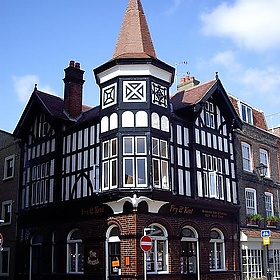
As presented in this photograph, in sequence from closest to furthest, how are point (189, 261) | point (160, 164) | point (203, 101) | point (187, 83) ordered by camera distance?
point (160, 164) < point (189, 261) < point (203, 101) < point (187, 83)

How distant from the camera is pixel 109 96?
21.1 meters

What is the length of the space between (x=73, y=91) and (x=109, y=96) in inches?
217

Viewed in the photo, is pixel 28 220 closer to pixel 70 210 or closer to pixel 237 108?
pixel 70 210

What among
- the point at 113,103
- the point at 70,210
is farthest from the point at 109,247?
the point at 113,103

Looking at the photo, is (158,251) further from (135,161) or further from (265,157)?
(265,157)

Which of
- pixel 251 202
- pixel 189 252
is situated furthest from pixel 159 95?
pixel 251 202

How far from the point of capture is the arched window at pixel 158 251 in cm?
1986

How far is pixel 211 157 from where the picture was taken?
23.8 m

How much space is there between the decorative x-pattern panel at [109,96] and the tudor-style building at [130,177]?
0.05 meters

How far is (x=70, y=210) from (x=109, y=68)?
24.3 ft

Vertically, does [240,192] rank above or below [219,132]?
below

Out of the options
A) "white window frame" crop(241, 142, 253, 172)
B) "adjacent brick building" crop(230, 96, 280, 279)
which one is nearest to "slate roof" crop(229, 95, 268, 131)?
"adjacent brick building" crop(230, 96, 280, 279)

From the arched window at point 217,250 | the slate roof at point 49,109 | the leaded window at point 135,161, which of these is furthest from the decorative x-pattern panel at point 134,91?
the arched window at point 217,250

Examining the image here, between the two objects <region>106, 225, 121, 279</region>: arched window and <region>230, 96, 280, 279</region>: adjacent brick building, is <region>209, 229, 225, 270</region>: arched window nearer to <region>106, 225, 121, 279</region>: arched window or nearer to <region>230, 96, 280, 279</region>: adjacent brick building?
<region>230, 96, 280, 279</region>: adjacent brick building
